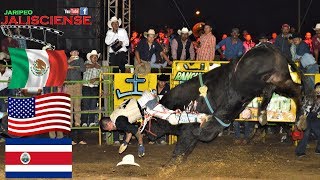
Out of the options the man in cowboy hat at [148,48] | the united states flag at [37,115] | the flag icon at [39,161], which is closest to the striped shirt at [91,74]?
the man in cowboy hat at [148,48]

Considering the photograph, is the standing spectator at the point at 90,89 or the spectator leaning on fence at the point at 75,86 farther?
the standing spectator at the point at 90,89

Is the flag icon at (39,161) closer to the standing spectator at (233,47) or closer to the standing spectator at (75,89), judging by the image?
the standing spectator at (75,89)

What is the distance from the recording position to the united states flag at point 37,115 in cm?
1420

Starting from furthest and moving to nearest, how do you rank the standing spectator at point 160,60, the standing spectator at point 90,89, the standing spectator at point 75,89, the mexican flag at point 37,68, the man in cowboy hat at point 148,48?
1. the standing spectator at point 160,60
2. the man in cowboy hat at point 148,48
3. the standing spectator at point 90,89
4. the standing spectator at point 75,89
5. the mexican flag at point 37,68

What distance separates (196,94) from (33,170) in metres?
2.77

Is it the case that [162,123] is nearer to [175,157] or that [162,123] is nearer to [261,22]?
[175,157]

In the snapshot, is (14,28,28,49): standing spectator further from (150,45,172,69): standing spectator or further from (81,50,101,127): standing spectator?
(150,45,172,69): standing spectator

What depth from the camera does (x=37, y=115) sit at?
14.4 metres

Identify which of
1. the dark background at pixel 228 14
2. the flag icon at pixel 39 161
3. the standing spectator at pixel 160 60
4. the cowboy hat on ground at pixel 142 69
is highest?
the dark background at pixel 228 14

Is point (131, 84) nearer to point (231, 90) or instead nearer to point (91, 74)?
point (91, 74)

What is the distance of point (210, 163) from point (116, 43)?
14.8 feet

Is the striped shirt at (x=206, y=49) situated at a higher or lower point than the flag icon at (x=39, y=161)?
higher

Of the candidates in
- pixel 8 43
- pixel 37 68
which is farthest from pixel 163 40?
pixel 37 68

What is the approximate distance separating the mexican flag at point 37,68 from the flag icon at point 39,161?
13.7ft
